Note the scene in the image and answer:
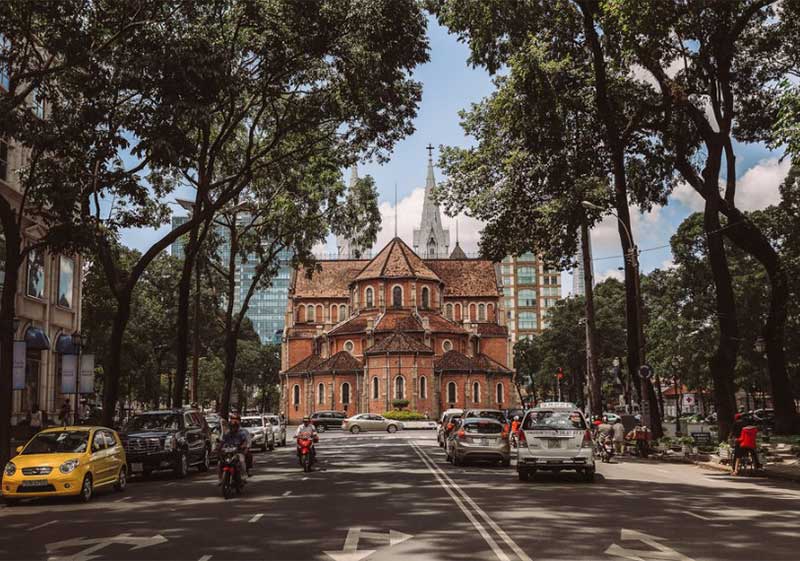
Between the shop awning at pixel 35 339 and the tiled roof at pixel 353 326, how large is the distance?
47842mm

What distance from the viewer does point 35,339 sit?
1260 inches

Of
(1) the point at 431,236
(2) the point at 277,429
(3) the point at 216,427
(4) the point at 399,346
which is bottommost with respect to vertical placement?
(2) the point at 277,429

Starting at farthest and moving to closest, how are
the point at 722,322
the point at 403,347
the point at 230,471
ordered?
the point at 403,347 → the point at 722,322 → the point at 230,471

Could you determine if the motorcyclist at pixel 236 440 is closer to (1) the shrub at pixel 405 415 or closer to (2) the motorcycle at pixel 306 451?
(2) the motorcycle at pixel 306 451

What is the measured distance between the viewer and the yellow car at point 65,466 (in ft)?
48.4

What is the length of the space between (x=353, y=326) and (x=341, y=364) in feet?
15.7

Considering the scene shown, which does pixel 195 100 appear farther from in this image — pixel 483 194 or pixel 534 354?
pixel 534 354

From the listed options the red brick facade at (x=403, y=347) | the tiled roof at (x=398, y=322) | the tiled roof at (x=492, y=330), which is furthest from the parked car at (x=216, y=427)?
the tiled roof at (x=492, y=330)

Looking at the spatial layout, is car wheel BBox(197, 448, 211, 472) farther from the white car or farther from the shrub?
the shrub

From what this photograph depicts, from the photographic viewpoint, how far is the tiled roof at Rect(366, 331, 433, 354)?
7300cm

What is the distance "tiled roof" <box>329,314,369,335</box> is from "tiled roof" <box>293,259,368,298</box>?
1247 centimetres

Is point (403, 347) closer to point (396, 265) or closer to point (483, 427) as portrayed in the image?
point (396, 265)

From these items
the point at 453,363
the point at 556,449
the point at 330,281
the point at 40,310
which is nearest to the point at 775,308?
the point at 556,449

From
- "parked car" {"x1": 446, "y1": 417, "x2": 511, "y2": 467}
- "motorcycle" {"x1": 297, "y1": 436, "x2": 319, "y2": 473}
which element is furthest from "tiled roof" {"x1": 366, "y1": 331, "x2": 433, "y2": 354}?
"motorcycle" {"x1": 297, "y1": 436, "x2": 319, "y2": 473}
